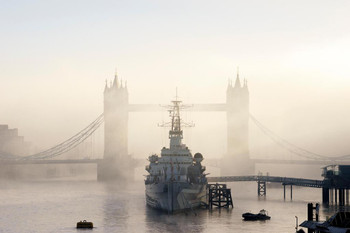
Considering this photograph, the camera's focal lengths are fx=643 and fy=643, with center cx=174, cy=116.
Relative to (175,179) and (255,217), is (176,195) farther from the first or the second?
(255,217)

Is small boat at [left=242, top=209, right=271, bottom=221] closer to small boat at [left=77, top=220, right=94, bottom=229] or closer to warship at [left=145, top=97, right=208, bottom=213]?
warship at [left=145, top=97, right=208, bottom=213]

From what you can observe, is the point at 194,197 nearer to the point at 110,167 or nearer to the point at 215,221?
the point at 215,221

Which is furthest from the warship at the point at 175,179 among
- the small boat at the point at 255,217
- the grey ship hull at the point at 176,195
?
the small boat at the point at 255,217

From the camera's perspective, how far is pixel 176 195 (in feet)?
276

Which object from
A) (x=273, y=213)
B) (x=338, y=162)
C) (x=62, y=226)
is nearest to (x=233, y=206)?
(x=273, y=213)

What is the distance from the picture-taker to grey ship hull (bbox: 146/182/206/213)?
83.9 meters

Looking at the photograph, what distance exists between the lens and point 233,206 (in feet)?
332

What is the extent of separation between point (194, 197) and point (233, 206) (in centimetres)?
1351

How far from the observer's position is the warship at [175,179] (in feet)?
277

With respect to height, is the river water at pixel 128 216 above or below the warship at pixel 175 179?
below

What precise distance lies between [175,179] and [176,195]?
474 cm

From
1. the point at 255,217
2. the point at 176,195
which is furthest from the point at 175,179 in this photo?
the point at 255,217

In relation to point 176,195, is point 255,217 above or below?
below

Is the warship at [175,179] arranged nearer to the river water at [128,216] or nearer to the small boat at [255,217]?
the river water at [128,216]
